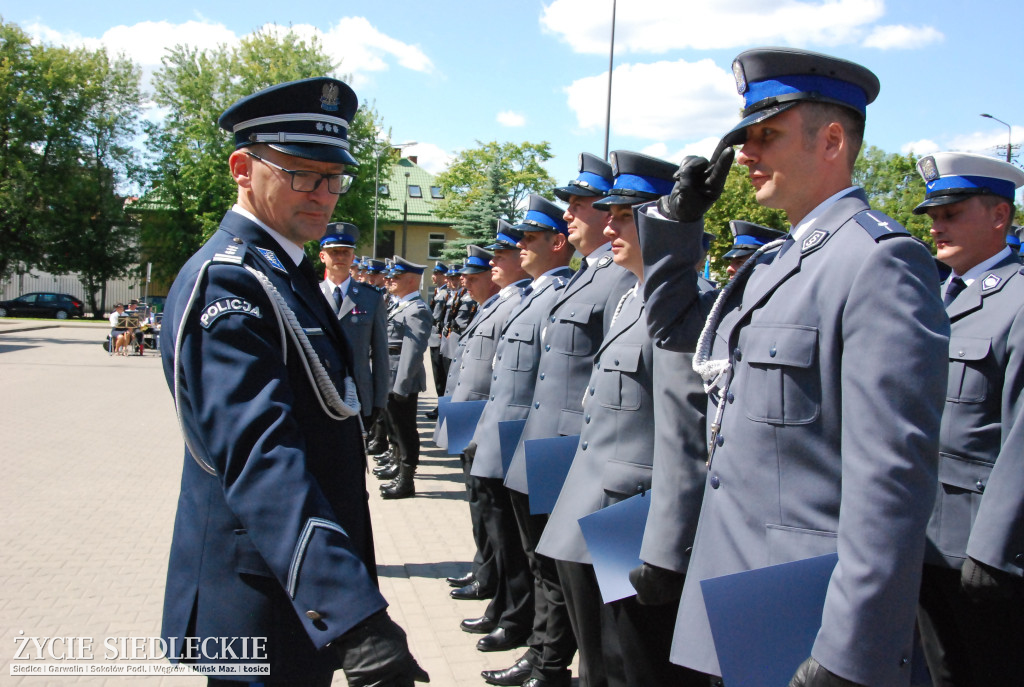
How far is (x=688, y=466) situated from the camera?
2.55 m

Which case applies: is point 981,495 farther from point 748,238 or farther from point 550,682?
point 748,238

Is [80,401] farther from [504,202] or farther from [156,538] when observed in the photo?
[504,202]

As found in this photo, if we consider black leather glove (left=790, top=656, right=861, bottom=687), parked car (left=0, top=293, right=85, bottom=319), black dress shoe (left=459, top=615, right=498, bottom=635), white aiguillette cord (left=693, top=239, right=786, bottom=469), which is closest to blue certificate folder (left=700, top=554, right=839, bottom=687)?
black leather glove (left=790, top=656, right=861, bottom=687)

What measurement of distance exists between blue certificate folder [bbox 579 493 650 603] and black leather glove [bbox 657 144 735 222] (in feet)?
3.23

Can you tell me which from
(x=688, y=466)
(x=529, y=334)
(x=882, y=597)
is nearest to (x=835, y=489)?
(x=882, y=597)

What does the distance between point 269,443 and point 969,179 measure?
9.72ft

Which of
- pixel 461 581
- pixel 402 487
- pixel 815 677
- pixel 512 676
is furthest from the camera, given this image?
pixel 402 487

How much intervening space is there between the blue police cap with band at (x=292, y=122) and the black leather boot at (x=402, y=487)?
6.11 meters

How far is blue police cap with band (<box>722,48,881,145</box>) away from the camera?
2.05 m

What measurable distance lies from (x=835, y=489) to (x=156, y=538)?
5.72 meters

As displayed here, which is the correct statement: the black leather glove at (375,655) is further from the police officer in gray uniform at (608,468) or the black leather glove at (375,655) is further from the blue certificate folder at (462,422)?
the blue certificate folder at (462,422)

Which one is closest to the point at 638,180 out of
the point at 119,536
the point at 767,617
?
the point at 767,617

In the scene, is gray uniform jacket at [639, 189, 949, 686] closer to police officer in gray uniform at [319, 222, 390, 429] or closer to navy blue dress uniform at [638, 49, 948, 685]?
navy blue dress uniform at [638, 49, 948, 685]

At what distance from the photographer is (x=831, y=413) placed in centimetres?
185
